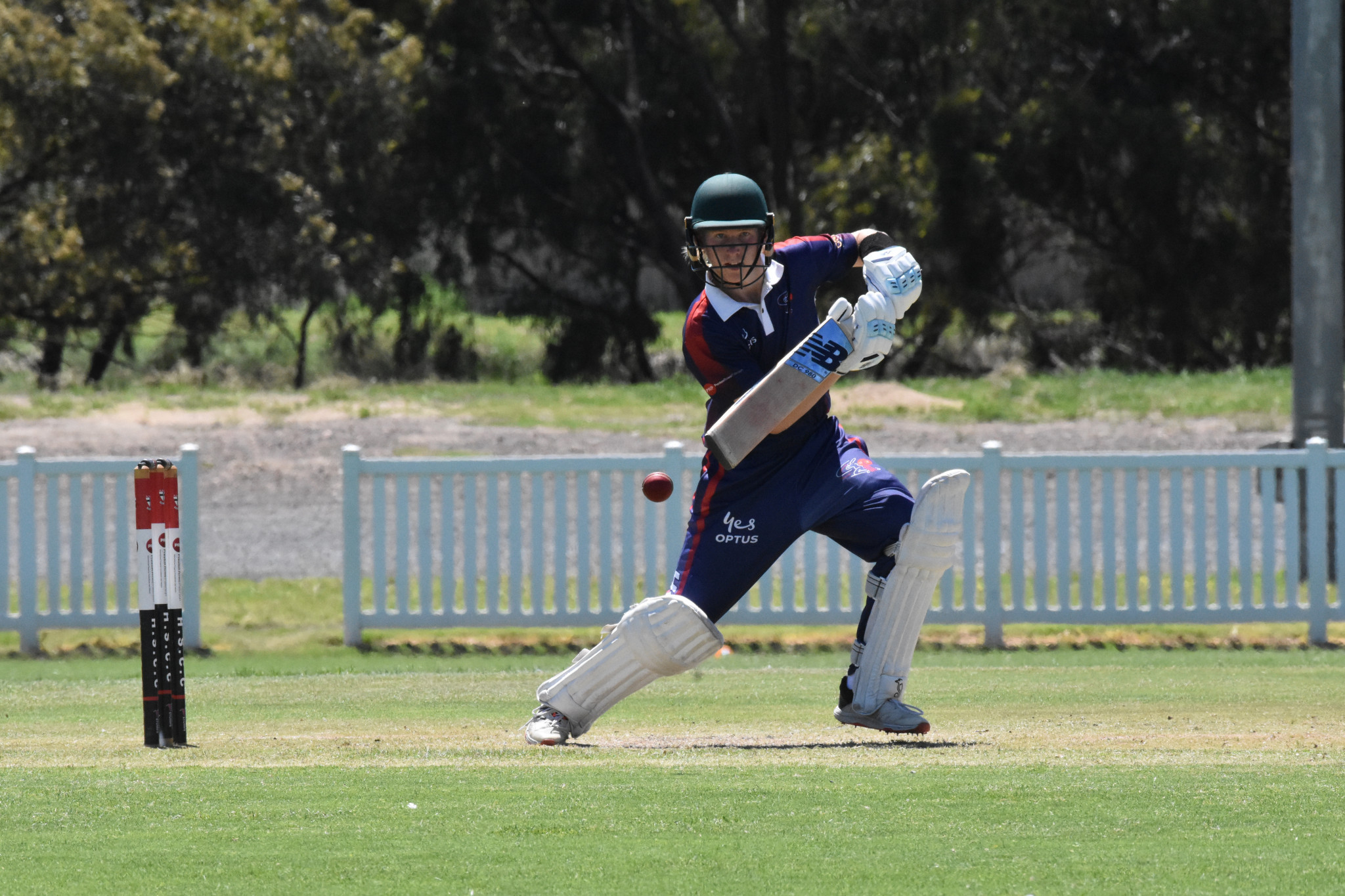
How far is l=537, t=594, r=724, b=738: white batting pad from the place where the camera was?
5.86 m

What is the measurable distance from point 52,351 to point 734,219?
22.6 metres

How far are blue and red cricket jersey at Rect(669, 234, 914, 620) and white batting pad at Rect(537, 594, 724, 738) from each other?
0.14 metres

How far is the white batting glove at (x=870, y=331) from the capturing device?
579 centimetres

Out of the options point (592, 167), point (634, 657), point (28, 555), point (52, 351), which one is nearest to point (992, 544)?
point (634, 657)

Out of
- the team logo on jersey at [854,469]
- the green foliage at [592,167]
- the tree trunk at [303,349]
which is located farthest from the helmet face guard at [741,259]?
the tree trunk at [303,349]

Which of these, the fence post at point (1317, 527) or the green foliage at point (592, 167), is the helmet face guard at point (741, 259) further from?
the green foliage at point (592, 167)

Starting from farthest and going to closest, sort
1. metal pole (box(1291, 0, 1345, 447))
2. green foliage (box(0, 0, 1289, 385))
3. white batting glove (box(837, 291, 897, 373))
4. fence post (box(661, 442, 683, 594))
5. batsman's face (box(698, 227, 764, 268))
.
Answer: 1. green foliage (box(0, 0, 1289, 385))
2. metal pole (box(1291, 0, 1345, 447))
3. fence post (box(661, 442, 683, 594))
4. batsman's face (box(698, 227, 764, 268))
5. white batting glove (box(837, 291, 897, 373))

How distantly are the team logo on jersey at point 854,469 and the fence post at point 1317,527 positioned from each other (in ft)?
17.0

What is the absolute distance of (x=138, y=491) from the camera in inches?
229

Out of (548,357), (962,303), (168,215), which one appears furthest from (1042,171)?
(168,215)

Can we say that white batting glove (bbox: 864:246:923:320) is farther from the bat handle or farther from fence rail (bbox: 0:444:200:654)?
fence rail (bbox: 0:444:200:654)

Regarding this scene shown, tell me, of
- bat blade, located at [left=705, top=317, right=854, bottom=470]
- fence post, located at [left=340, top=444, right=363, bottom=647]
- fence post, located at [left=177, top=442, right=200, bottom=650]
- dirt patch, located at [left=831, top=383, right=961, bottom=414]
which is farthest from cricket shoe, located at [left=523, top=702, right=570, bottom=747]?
dirt patch, located at [left=831, top=383, right=961, bottom=414]

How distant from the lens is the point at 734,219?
594 cm

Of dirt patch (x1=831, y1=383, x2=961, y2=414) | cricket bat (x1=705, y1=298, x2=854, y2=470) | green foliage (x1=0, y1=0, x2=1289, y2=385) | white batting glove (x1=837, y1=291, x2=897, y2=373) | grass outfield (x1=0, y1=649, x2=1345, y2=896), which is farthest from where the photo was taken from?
green foliage (x1=0, y1=0, x2=1289, y2=385)
